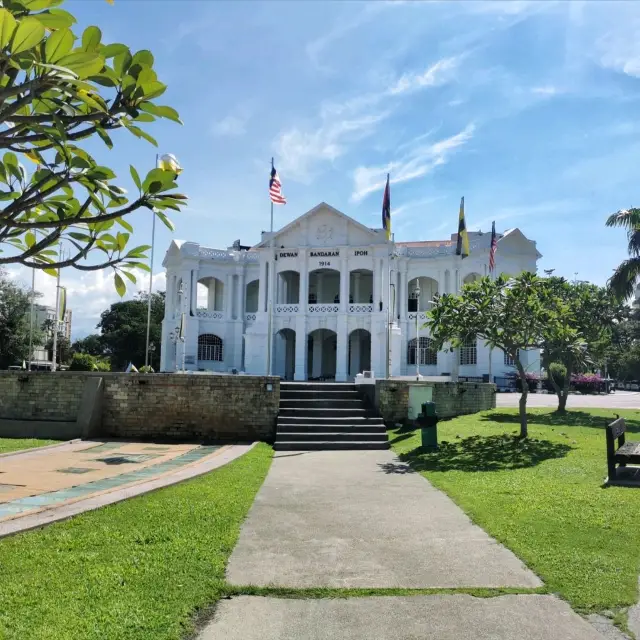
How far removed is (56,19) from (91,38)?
240 mm

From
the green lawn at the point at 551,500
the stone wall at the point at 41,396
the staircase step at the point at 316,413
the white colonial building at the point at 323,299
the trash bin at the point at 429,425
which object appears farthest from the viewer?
the white colonial building at the point at 323,299

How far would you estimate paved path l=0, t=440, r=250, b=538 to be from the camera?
670 centimetres

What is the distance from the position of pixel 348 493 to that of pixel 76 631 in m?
5.27

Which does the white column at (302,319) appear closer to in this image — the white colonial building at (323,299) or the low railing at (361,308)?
the white colonial building at (323,299)

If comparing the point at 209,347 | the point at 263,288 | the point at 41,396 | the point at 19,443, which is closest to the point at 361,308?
the point at 263,288

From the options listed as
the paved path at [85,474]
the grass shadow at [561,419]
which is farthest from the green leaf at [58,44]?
the grass shadow at [561,419]

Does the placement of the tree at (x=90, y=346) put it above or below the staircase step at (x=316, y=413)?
above

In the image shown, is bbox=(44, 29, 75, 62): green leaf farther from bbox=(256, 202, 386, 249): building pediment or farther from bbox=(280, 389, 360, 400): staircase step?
bbox=(256, 202, 386, 249): building pediment

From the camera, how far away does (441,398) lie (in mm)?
18156

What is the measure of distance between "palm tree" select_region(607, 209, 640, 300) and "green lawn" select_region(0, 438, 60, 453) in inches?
757

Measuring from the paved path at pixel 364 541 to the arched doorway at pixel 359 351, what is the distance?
84.9 ft

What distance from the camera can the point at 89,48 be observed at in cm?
359

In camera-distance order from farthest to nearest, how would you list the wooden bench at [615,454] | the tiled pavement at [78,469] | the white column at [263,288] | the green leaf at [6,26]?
the white column at [263,288] < the wooden bench at [615,454] < the tiled pavement at [78,469] < the green leaf at [6,26]

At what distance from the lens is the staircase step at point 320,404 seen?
16.1 m
